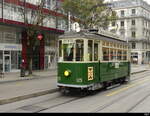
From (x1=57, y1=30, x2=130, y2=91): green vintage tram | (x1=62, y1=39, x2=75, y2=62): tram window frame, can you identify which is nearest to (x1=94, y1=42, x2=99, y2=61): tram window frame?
(x1=57, y1=30, x2=130, y2=91): green vintage tram

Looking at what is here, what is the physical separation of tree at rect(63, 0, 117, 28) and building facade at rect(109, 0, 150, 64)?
37.9 m

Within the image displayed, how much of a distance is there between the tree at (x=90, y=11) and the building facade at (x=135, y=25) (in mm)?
37892

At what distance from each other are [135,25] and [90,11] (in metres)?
43.9

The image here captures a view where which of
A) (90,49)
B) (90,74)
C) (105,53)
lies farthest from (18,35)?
(90,74)

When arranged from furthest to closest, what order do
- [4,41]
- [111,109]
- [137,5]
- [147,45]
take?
[147,45] → [137,5] → [4,41] → [111,109]

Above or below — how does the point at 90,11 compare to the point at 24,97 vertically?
above

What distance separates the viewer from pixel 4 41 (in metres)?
25.8

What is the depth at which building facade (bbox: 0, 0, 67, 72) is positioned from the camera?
25.5 metres

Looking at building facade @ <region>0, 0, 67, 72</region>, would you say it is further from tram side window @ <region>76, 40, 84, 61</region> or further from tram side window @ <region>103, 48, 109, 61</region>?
tram side window @ <region>76, 40, 84, 61</region>

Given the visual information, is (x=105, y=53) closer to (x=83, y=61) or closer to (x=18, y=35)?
(x=83, y=61)

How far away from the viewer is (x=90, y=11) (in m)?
26.7

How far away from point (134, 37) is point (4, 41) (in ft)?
161

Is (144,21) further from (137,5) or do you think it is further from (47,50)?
(47,50)

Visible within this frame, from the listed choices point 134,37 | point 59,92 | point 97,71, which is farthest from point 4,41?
point 134,37
